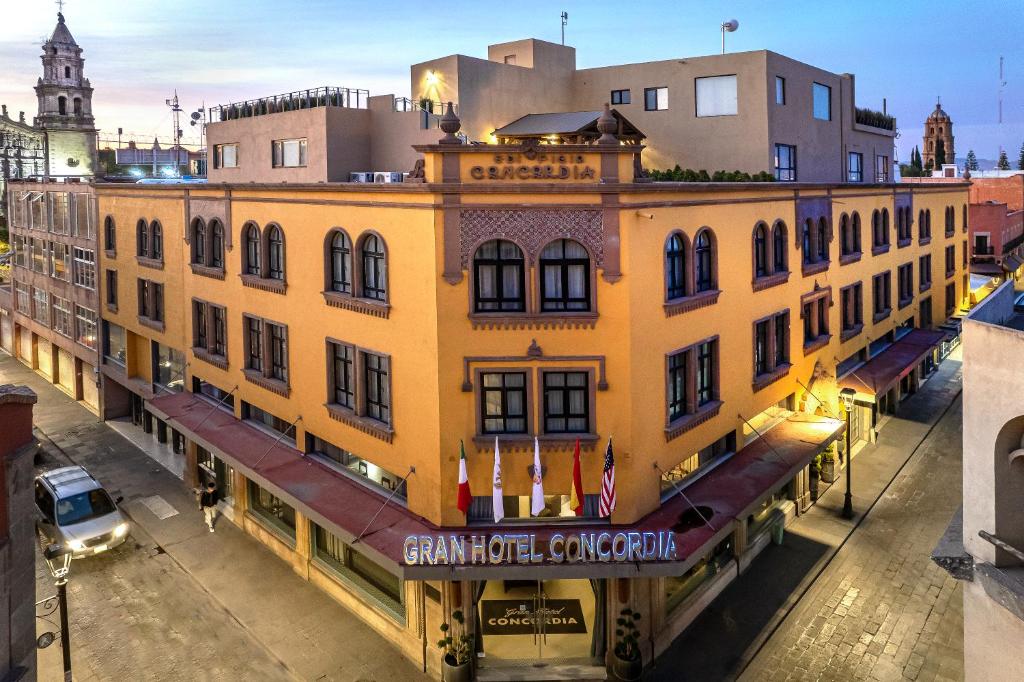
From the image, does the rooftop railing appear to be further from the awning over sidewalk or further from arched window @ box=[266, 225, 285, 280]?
the awning over sidewalk

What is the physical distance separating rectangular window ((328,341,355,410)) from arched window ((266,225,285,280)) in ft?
14.3

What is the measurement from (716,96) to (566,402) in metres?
19.8

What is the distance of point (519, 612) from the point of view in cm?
2130

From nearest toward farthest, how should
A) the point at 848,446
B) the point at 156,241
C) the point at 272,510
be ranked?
the point at 272,510 < the point at 848,446 < the point at 156,241

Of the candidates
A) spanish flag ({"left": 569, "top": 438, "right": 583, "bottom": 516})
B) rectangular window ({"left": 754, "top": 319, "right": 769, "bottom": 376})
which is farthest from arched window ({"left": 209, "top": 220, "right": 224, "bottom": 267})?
rectangular window ({"left": 754, "top": 319, "right": 769, "bottom": 376})

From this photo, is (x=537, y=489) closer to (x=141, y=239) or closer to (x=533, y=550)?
(x=533, y=550)

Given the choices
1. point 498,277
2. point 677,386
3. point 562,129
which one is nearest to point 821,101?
point 562,129

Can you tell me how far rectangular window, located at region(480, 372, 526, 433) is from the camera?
20.3 m

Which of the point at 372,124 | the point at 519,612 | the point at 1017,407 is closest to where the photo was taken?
the point at 1017,407

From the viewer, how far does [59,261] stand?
48.4 m

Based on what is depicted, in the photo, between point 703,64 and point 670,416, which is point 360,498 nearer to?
point 670,416

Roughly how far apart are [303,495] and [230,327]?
1020 centimetres

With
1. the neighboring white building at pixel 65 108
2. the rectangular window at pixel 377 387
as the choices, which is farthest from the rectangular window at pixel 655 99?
the neighboring white building at pixel 65 108

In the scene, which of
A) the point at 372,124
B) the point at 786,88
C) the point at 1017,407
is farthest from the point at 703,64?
the point at 1017,407
